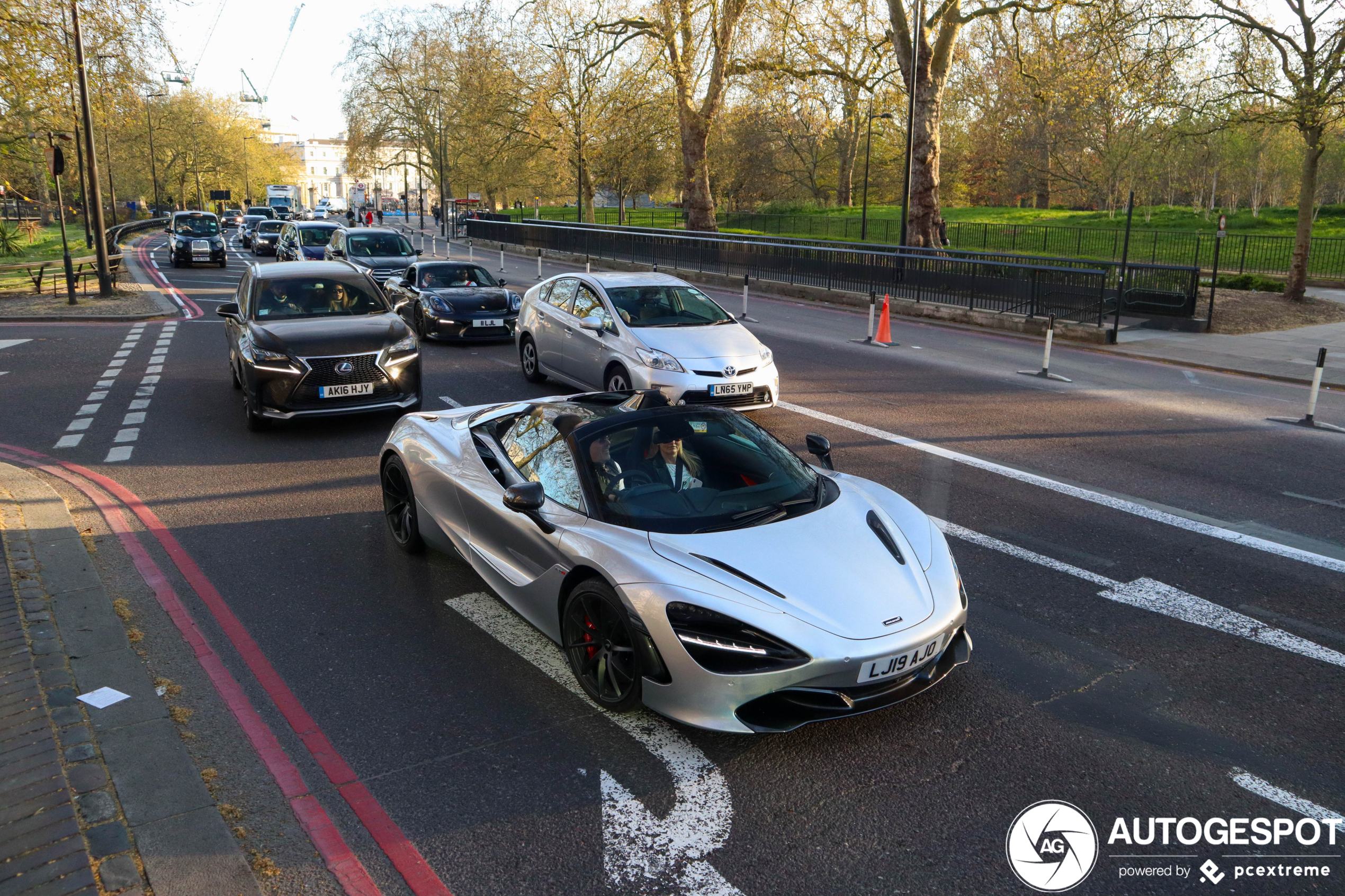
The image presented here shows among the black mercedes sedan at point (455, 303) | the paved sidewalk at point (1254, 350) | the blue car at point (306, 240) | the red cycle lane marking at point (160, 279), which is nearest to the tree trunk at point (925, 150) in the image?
the paved sidewalk at point (1254, 350)

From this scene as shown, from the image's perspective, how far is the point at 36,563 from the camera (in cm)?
678

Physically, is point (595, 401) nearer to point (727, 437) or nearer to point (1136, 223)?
point (727, 437)

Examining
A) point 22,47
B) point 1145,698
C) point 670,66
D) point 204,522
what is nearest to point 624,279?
point 204,522

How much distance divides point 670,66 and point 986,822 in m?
37.2

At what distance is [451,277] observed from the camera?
17.9 metres

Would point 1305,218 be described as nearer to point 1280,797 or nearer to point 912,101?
point 912,101

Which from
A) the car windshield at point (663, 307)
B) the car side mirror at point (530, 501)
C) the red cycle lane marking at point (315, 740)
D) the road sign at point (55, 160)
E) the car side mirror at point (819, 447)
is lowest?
the red cycle lane marking at point (315, 740)

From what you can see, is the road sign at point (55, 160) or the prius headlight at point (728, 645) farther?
the road sign at point (55, 160)

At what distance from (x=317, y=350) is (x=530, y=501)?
6247mm

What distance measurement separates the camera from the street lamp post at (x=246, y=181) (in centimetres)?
10450

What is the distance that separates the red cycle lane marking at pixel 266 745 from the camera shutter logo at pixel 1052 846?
242 centimetres

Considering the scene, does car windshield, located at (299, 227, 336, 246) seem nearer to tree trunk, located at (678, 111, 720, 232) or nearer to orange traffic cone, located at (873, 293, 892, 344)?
orange traffic cone, located at (873, 293, 892, 344)

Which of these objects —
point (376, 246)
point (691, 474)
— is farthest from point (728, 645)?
point (376, 246)

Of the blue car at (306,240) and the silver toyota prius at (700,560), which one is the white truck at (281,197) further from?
the silver toyota prius at (700,560)
